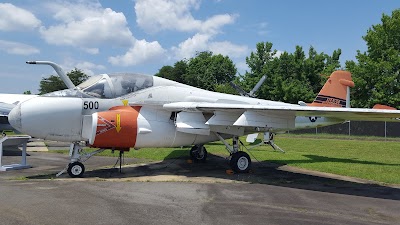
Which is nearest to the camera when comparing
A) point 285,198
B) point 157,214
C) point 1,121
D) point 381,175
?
point 157,214

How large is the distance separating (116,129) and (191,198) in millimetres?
3821

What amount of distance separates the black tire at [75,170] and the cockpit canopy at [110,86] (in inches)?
81.7

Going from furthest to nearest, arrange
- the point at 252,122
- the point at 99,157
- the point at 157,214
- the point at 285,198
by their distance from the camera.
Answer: the point at 99,157, the point at 252,122, the point at 285,198, the point at 157,214

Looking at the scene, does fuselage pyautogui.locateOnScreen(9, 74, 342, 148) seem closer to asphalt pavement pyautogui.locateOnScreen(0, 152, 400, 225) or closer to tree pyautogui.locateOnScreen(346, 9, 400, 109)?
asphalt pavement pyautogui.locateOnScreen(0, 152, 400, 225)

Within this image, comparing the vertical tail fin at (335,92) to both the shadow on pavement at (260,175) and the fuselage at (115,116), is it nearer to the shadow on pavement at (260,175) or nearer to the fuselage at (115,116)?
the shadow on pavement at (260,175)

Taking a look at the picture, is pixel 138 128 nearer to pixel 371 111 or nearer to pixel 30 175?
pixel 30 175

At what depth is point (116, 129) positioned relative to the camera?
10320 mm

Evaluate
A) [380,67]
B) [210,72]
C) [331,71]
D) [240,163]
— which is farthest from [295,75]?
[240,163]

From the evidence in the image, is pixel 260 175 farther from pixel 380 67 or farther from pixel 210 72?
pixel 210 72

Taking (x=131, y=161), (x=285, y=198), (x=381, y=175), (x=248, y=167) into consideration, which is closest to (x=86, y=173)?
(x=131, y=161)

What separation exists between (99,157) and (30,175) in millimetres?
5156

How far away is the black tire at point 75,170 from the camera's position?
33.5ft

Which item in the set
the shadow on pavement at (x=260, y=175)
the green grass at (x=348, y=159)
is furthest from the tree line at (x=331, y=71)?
the shadow on pavement at (x=260, y=175)

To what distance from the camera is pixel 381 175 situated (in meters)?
11.4
